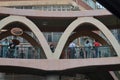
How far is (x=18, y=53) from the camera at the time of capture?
2595 centimetres

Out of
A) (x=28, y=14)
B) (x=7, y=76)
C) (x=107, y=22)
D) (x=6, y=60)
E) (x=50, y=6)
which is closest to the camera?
(x=6, y=60)

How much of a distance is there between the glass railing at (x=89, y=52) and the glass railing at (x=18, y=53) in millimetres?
2366

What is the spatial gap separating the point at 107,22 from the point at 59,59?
241 inches

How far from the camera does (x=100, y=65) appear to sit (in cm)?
2586

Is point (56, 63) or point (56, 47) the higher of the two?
point (56, 47)

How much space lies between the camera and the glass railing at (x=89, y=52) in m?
26.1

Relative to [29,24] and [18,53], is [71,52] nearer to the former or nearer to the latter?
[29,24]

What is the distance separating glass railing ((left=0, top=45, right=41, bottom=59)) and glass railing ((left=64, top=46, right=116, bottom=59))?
93.1 inches

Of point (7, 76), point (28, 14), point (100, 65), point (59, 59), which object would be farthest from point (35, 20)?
point (7, 76)

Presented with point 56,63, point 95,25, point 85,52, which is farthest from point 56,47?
point 95,25

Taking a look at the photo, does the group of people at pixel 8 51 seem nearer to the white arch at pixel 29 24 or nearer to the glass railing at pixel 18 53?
the glass railing at pixel 18 53

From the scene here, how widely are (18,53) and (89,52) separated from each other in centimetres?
488

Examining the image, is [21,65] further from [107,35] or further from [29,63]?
[107,35]

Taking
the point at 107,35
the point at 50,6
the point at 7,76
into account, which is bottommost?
the point at 7,76
